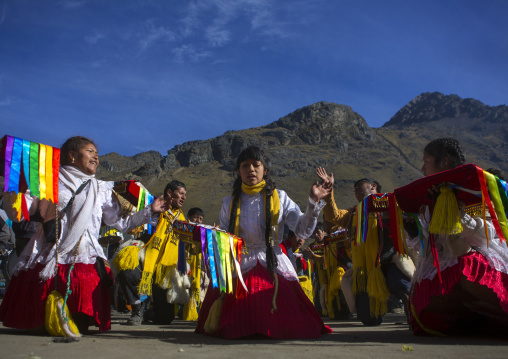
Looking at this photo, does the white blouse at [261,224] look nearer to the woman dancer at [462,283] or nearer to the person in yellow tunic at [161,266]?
the woman dancer at [462,283]

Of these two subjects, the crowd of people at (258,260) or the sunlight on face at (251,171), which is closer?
the crowd of people at (258,260)

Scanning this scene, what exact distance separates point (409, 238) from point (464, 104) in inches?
7818

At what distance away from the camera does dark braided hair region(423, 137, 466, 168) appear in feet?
13.4

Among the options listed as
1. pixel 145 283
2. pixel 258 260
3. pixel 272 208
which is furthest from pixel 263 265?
pixel 145 283

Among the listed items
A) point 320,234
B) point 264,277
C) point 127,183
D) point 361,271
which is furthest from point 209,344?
point 320,234

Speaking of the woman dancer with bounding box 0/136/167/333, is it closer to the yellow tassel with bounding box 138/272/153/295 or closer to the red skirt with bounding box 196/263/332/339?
the red skirt with bounding box 196/263/332/339

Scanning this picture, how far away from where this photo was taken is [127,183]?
15.4 feet

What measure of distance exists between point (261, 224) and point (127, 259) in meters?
2.45

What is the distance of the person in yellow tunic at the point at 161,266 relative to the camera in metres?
6.28

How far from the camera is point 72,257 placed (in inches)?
163

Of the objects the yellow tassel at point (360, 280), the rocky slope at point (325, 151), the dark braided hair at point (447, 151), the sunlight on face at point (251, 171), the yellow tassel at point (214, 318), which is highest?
the rocky slope at point (325, 151)

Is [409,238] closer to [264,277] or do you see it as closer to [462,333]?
[462,333]

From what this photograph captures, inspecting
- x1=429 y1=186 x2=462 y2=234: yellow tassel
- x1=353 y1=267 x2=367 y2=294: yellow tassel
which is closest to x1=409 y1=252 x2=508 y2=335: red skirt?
x1=429 y1=186 x2=462 y2=234: yellow tassel

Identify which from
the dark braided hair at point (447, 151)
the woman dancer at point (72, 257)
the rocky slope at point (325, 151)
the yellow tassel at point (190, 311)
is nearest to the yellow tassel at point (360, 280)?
the dark braided hair at point (447, 151)
